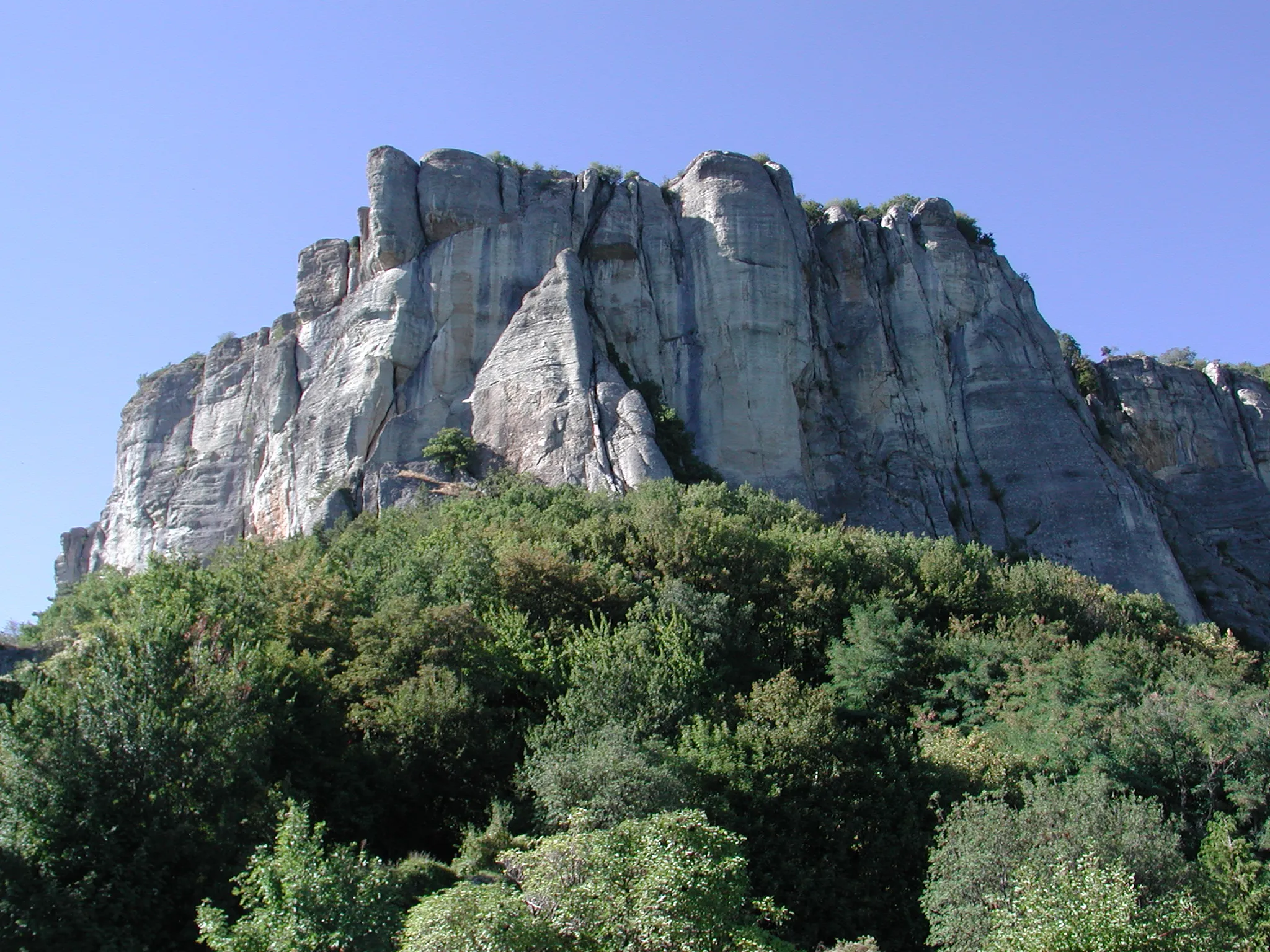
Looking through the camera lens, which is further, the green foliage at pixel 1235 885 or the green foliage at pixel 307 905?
the green foliage at pixel 1235 885

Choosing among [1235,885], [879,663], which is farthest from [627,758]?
[1235,885]

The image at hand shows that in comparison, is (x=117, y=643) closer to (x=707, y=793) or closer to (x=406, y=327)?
(x=707, y=793)

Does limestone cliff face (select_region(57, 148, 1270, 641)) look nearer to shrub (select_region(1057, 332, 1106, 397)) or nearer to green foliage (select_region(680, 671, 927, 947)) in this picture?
shrub (select_region(1057, 332, 1106, 397))

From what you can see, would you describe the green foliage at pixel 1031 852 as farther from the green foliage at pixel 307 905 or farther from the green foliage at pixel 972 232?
the green foliage at pixel 972 232

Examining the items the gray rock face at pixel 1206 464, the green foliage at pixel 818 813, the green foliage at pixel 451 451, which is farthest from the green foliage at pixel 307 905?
the gray rock face at pixel 1206 464

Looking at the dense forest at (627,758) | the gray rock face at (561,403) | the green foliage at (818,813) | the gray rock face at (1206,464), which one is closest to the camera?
the dense forest at (627,758)

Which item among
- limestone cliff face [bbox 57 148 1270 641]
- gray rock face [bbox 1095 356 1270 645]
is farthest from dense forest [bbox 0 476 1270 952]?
gray rock face [bbox 1095 356 1270 645]

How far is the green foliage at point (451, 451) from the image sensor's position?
41344 millimetres

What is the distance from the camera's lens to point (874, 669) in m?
27.2

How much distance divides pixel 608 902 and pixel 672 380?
31.9m

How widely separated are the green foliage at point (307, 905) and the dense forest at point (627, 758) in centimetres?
4

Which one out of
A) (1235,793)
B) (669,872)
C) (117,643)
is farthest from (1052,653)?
(117,643)

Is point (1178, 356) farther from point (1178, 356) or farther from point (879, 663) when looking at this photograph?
point (879, 663)

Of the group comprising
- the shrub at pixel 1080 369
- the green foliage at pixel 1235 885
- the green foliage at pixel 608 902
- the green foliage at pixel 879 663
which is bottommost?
the green foliage at pixel 1235 885
